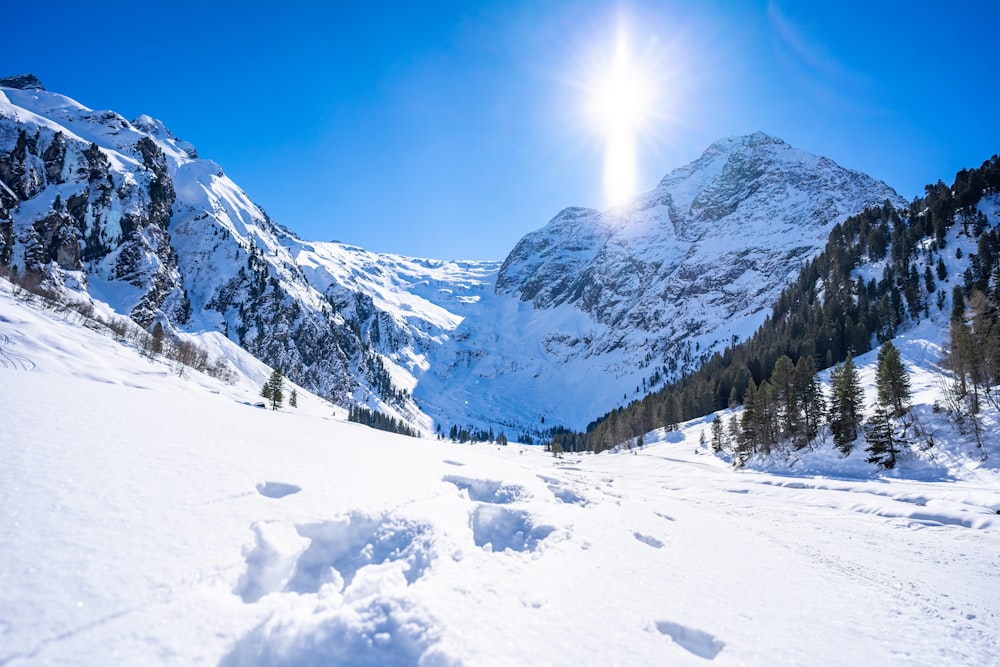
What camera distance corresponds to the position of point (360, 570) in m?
5.34

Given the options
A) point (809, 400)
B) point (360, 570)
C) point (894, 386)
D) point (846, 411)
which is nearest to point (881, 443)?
point (846, 411)

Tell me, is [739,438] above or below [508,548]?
above

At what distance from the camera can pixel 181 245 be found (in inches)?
7712

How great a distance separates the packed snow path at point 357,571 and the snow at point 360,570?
0.09ft

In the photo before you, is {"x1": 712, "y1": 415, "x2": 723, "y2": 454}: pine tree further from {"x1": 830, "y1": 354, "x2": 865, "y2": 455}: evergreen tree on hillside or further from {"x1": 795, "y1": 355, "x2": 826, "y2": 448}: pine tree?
{"x1": 830, "y1": 354, "x2": 865, "y2": 455}: evergreen tree on hillside

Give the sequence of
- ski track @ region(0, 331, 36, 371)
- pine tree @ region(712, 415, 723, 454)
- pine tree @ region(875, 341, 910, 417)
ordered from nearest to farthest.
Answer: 1. ski track @ region(0, 331, 36, 371)
2. pine tree @ region(875, 341, 910, 417)
3. pine tree @ region(712, 415, 723, 454)

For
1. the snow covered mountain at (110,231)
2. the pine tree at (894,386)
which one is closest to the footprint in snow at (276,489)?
the pine tree at (894,386)

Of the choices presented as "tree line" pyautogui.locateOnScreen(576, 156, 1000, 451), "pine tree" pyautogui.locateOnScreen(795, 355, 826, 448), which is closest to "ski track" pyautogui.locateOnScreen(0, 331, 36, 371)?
"pine tree" pyautogui.locateOnScreen(795, 355, 826, 448)

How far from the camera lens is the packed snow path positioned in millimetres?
3771

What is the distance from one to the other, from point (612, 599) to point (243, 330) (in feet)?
713

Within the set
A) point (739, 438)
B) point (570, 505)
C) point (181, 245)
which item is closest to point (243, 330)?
point (181, 245)

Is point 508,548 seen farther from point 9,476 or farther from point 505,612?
point 9,476

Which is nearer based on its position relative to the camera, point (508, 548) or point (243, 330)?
point (508, 548)

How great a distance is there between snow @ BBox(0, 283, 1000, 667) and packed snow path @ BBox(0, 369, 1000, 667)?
0.03 meters
